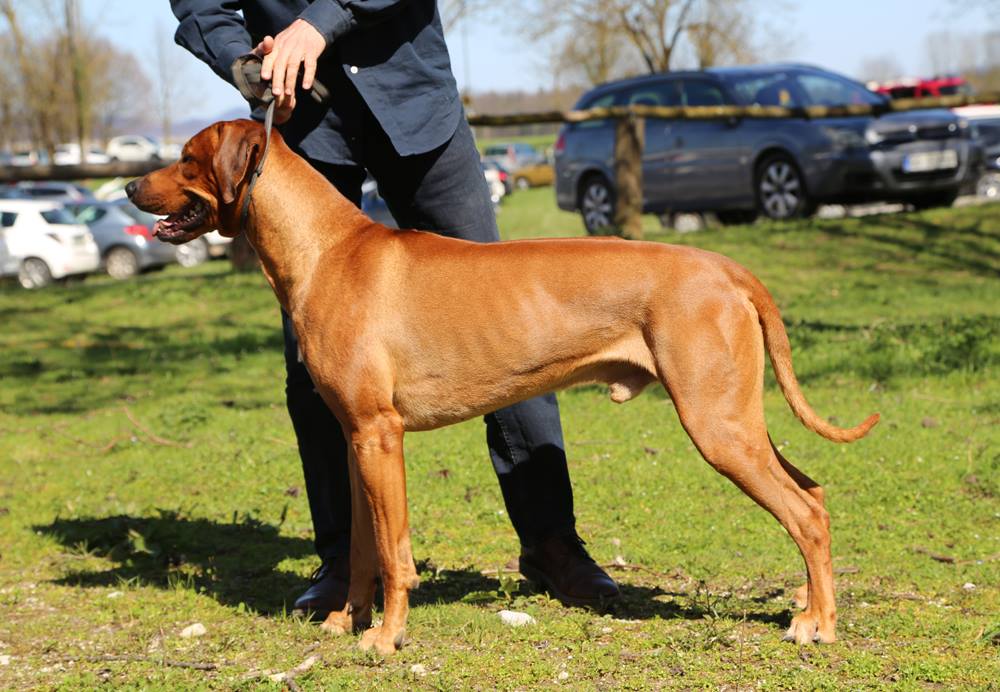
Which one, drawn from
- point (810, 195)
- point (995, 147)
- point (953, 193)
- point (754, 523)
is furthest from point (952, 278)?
point (995, 147)

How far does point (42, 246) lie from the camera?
80.8 feet

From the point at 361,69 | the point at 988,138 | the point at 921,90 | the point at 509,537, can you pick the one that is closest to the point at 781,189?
the point at 988,138

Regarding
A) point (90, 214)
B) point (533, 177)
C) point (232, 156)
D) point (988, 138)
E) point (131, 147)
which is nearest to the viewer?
point (232, 156)

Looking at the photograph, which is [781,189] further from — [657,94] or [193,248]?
[193,248]

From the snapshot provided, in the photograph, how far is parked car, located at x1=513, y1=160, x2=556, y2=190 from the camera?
4891 centimetres

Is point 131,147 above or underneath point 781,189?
above

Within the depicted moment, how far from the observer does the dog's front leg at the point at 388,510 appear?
3.67 metres

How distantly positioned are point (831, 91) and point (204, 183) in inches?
504

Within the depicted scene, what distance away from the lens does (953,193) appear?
602 inches

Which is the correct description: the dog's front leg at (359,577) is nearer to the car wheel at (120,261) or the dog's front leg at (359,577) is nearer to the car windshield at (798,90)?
the car windshield at (798,90)

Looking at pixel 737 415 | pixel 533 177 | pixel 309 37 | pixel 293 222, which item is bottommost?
pixel 533 177

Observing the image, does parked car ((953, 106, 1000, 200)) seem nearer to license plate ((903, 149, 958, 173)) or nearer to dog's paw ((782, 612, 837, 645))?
license plate ((903, 149, 958, 173))

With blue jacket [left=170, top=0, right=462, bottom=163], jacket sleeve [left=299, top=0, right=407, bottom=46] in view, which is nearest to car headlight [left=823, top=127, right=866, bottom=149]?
blue jacket [left=170, top=0, right=462, bottom=163]

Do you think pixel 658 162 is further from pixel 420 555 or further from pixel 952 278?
pixel 420 555
